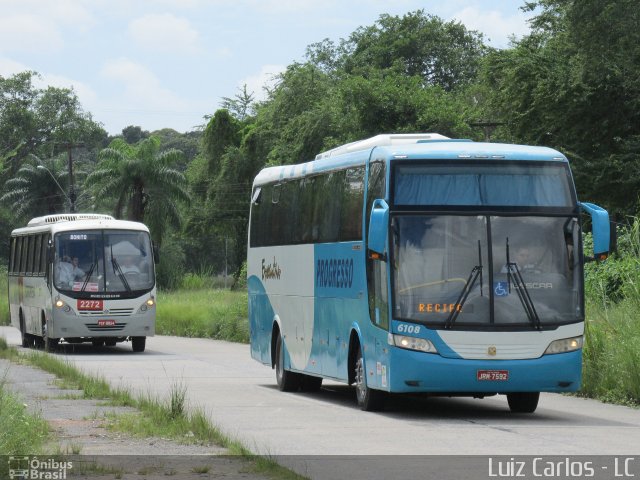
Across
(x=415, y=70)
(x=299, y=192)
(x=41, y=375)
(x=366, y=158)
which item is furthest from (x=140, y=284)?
(x=415, y=70)

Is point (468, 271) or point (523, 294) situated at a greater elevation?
point (468, 271)

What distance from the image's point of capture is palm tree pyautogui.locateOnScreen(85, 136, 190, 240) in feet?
276

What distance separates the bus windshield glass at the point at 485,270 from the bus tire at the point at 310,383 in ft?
19.2

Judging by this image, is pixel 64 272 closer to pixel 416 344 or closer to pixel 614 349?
pixel 614 349

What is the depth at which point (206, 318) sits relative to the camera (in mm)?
47281

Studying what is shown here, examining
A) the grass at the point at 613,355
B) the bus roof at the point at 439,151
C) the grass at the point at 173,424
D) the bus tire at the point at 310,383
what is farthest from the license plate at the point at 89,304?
the bus roof at the point at 439,151

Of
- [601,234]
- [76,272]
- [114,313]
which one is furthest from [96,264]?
[601,234]

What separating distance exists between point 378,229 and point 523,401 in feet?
10.7

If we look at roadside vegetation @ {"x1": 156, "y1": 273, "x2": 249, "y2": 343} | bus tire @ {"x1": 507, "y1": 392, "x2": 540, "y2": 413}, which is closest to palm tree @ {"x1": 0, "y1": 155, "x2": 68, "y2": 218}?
roadside vegetation @ {"x1": 156, "y1": 273, "x2": 249, "y2": 343}

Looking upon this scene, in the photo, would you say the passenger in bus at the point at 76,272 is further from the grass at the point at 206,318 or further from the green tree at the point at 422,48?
the green tree at the point at 422,48

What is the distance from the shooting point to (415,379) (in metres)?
16.6

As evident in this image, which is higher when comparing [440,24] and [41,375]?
[440,24]

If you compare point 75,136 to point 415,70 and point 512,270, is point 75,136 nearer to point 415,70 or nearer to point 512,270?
point 415,70

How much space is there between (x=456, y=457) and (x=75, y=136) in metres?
99.9
